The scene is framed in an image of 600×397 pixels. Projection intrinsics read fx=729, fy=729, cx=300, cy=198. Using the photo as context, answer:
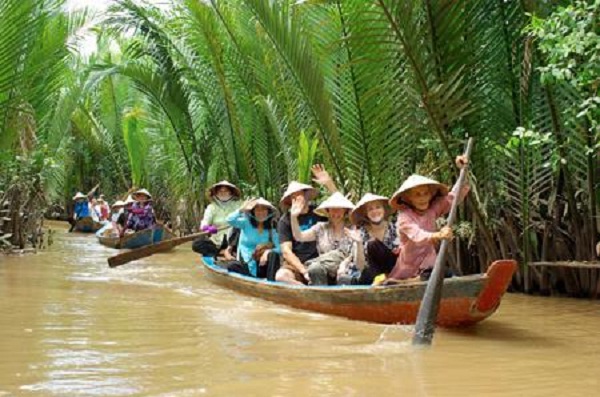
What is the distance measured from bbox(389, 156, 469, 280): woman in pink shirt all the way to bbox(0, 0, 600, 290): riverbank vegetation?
57cm

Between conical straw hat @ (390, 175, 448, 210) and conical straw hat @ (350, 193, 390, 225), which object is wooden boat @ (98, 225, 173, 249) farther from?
conical straw hat @ (390, 175, 448, 210)

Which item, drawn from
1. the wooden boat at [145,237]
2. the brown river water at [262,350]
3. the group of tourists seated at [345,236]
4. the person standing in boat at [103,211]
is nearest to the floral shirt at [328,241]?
the group of tourists seated at [345,236]

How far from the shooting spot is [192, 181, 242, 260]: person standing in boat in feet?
28.6

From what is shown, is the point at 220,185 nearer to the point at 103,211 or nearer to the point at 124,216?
the point at 124,216

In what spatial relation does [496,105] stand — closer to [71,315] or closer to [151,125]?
[71,315]

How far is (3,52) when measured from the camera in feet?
24.4

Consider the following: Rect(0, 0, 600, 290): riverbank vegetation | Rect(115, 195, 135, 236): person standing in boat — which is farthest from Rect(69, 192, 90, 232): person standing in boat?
Rect(0, 0, 600, 290): riverbank vegetation

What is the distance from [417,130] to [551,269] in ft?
5.80

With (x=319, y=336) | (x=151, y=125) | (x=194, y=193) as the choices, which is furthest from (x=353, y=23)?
(x=151, y=125)

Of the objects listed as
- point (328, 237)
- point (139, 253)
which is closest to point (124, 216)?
point (139, 253)

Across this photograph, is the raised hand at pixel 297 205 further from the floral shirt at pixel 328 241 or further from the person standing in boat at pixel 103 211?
the person standing in boat at pixel 103 211

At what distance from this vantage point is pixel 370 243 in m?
5.38

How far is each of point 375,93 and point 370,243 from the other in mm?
1672

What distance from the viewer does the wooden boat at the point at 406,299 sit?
179 inches
